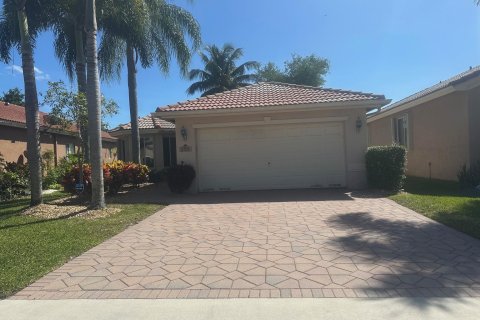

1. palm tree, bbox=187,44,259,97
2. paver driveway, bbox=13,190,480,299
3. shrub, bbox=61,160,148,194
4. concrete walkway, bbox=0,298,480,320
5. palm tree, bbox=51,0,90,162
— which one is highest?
palm tree, bbox=187,44,259,97

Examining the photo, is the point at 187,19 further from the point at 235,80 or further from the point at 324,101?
the point at 235,80

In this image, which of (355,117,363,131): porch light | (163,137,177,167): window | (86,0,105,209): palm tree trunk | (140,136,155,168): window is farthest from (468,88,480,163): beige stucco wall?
(140,136,155,168): window

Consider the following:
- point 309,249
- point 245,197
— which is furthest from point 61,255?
point 245,197

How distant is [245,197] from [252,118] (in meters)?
2.98

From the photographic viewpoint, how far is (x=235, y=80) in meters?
39.2

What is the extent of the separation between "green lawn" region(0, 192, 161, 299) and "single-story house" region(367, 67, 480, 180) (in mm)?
10355

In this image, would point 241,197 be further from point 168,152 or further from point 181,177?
point 168,152

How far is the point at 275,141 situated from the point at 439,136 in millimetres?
6624

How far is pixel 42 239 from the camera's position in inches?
273

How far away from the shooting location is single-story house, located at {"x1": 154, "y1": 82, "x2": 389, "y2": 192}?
41.9ft

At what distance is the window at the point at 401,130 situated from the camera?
17.8 m

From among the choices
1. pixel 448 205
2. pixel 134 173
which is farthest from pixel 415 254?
pixel 134 173

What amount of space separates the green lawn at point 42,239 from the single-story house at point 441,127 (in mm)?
10355

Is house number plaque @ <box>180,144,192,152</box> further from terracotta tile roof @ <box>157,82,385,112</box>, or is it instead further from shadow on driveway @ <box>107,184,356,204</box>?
shadow on driveway @ <box>107,184,356,204</box>
